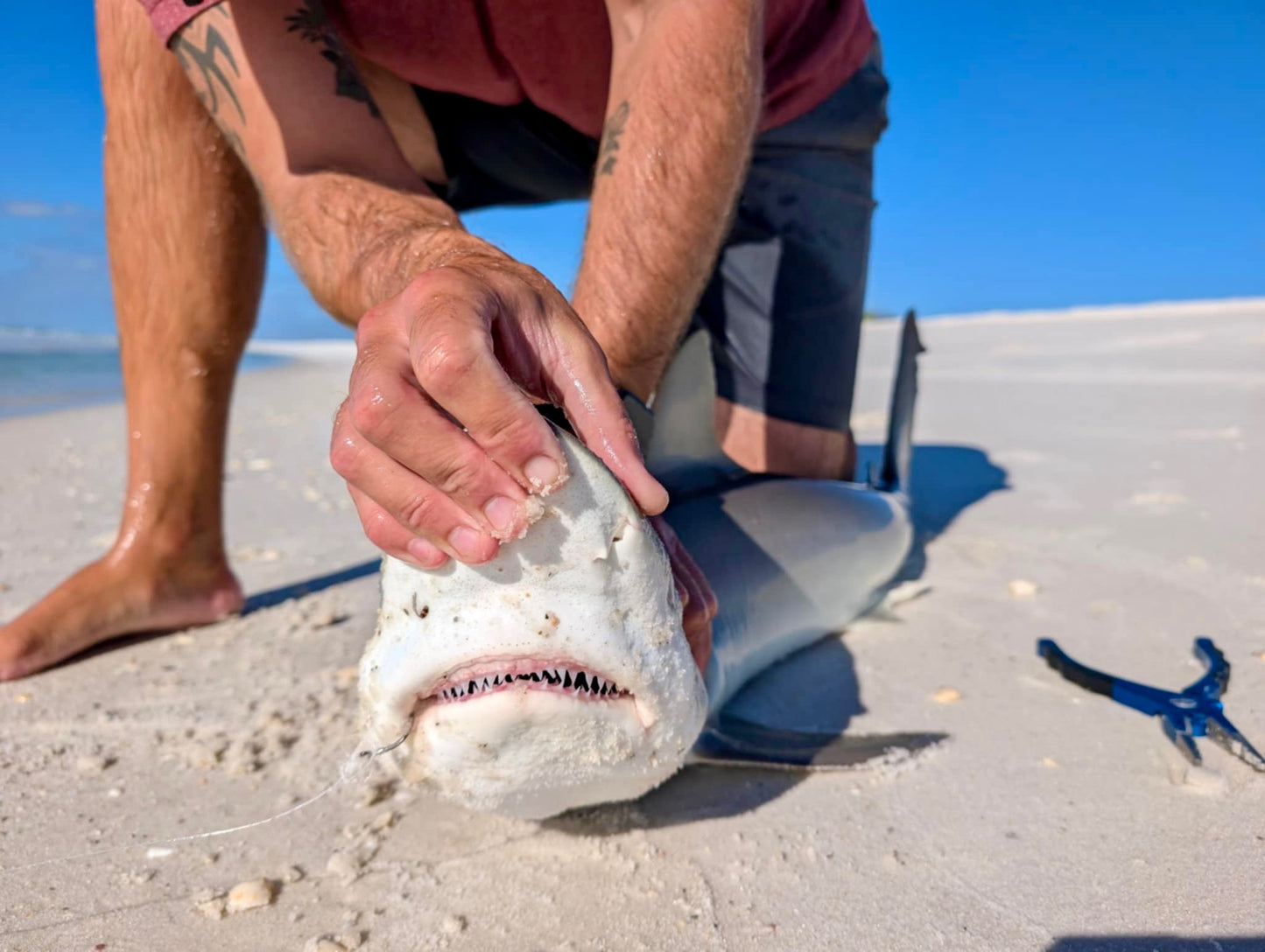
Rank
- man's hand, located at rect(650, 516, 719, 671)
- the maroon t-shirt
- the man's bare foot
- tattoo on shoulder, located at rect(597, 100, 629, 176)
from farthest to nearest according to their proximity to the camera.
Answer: the maroon t-shirt, the man's bare foot, tattoo on shoulder, located at rect(597, 100, 629, 176), man's hand, located at rect(650, 516, 719, 671)

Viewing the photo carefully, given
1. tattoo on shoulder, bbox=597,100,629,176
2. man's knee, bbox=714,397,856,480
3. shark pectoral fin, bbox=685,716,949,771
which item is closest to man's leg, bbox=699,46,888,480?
man's knee, bbox=714,397,856,480

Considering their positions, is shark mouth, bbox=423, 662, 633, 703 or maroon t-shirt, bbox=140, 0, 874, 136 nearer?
shark mouth, bbox=423, 662, 633, 703

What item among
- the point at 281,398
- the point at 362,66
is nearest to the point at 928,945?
the point at 362,66

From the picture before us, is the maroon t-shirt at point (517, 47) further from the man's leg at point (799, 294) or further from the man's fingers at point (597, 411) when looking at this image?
the man's fingers at point (597, 411)

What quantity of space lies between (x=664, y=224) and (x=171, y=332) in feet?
5.13

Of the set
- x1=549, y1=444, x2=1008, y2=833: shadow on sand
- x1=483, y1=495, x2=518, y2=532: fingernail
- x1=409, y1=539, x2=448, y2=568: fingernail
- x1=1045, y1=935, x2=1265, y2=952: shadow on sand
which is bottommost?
x1=549, y1=444, x2=1008, y2=833: shadow on sand

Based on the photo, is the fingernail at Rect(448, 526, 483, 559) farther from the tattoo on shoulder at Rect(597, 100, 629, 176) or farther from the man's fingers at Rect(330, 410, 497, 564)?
the tattoo on shoulder at Rect(597, 100, 629, 176)

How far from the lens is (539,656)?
1034mm

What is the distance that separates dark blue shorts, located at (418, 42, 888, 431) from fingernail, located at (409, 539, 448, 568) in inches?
91.3

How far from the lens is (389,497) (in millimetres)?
979

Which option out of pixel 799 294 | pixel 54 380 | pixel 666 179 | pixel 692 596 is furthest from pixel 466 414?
pixel 54 380

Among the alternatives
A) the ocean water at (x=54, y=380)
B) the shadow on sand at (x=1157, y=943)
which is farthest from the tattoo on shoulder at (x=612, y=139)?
the ocean water at (x=54, y=380)

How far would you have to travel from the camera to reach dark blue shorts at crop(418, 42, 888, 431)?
315cm

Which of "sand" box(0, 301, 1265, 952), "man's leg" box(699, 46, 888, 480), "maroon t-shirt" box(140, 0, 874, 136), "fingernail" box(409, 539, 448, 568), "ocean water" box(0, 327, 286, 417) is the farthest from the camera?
"ocean water" box(0, 327, 286, 417)
